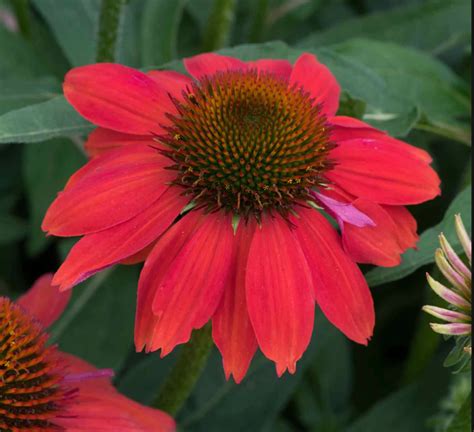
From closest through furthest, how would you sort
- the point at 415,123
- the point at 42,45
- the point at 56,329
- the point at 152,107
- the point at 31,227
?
the point at 152,107
the point at 415,123
the point at 56,329
the point at 31,227
the point at 42,45

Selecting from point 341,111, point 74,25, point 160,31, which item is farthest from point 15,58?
point 341,111

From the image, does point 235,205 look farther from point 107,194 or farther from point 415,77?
point 415,77

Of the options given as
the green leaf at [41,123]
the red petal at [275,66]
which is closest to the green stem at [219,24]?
the red petal at [275,66]

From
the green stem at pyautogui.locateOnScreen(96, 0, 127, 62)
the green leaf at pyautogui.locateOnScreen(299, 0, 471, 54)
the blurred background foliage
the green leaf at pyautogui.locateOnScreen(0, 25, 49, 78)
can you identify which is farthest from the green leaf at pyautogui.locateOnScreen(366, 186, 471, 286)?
the green leaf at pyautogui.locateOnScreen(0, 25, 49, 78)

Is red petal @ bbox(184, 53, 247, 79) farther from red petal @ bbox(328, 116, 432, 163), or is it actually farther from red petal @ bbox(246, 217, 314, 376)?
red petal @ bbox(246, 217, 314, 376)

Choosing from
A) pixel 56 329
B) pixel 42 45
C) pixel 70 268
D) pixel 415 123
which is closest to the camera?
pixel 70 268

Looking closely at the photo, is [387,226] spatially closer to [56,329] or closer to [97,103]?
[97,103]

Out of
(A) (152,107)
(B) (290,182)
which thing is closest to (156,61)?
(A) (152,107)

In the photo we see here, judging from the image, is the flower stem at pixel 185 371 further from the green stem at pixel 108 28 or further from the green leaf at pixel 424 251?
the green stem at pixel 108 28
